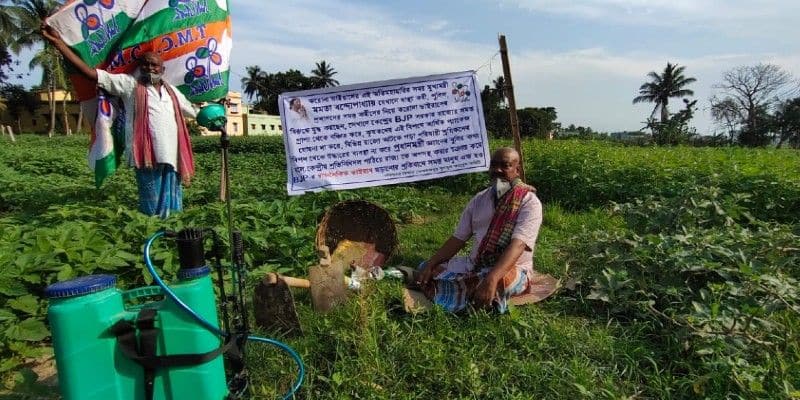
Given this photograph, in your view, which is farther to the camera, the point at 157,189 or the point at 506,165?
the point at 157,189

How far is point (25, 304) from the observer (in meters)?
2.51

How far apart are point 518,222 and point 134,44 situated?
3.77 m

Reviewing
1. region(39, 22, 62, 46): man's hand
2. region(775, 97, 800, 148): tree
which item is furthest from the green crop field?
region(775, 97, 800, 148): tree

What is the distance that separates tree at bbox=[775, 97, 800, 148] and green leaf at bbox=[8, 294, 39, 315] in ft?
177

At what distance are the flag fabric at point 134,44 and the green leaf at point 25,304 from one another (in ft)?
6.76

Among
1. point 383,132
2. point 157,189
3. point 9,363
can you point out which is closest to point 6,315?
point 9,363

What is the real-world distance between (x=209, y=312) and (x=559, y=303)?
2.14 m

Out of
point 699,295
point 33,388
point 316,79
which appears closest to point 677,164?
point 699,295

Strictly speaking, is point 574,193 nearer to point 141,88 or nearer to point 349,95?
point 349,95

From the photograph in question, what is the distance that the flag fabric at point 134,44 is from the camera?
4.11 meters

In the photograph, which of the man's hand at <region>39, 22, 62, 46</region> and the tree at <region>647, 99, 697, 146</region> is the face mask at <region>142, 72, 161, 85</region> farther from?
the tree at <region>647, 99, 697, 146</region>

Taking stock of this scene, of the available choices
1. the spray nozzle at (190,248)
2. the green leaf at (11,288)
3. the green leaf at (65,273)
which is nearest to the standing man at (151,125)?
the green leaf at (65,273)

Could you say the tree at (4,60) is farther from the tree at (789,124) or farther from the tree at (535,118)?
the tree at (789,124)

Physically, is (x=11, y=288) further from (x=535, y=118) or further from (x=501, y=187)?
(x=535, y=118)
